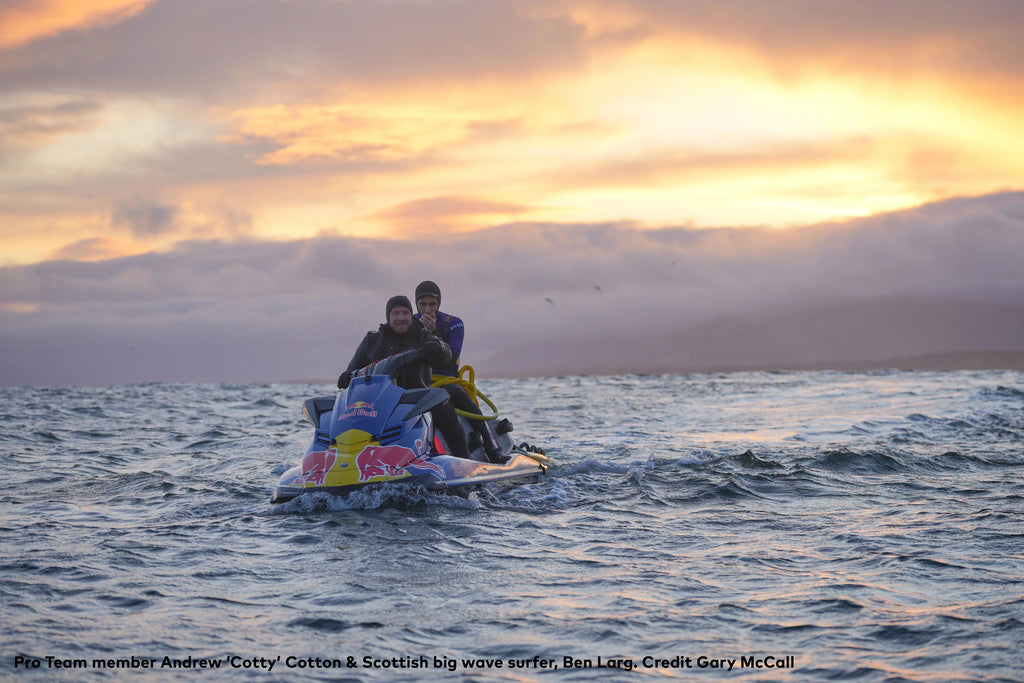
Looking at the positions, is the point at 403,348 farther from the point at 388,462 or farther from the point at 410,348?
the point at 388,462

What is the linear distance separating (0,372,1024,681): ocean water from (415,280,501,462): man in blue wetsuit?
0.81 m

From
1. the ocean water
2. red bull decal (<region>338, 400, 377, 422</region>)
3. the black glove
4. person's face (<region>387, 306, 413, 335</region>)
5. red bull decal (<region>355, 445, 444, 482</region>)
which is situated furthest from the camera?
person's face (<region>387, 306, 413, 335</region>)

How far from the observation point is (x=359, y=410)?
32.0 feet

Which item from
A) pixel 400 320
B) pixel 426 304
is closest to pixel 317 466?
pixel 400 320

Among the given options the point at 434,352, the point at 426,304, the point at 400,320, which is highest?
the point at 426,304

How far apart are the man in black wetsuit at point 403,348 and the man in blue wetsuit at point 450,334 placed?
54cm

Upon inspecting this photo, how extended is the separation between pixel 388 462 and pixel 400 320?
78.6 inches

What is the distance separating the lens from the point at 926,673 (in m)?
5.13

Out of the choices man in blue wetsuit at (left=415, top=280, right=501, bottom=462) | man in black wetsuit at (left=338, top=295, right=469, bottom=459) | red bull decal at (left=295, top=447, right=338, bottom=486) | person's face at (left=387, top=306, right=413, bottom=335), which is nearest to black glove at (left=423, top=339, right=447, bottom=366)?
man in black wetsuit at (left=338, top=295, right=469, bottom=459)

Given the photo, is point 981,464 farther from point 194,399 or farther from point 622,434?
point 194,399

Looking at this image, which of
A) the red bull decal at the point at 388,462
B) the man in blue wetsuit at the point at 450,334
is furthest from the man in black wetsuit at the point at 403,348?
the red bull decal at the point at 388,462

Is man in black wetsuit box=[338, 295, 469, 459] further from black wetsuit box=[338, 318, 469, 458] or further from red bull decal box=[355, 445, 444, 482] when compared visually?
red bull decal box=[355, 445, 444, 482]

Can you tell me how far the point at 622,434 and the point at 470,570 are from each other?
13011mm

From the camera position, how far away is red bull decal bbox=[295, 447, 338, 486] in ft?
30.7
